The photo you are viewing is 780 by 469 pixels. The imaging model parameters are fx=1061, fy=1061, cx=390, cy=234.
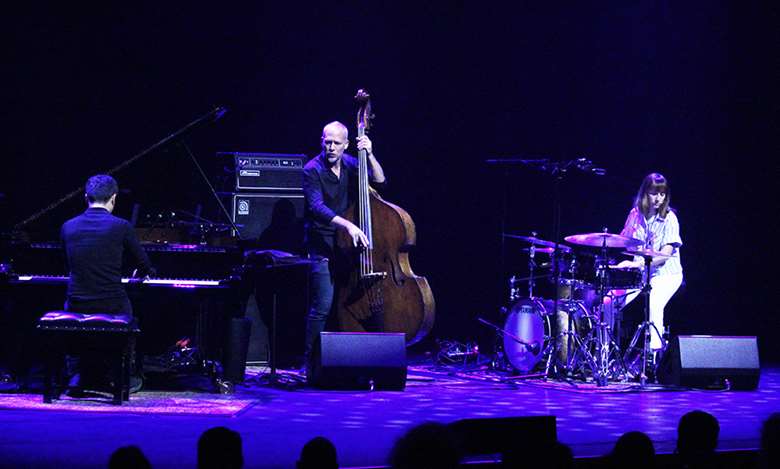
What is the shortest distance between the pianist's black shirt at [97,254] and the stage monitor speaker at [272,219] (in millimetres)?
2207

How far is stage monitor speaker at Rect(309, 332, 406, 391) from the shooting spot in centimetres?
730

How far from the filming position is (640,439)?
9.53ft

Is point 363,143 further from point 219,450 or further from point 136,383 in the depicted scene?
point 219,450

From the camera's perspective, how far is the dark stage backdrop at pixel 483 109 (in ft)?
29.2

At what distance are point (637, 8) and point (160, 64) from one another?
14.2 ft

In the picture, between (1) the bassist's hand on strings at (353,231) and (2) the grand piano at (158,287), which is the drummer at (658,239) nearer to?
(1) the bassist's hand on strings at (353,231)

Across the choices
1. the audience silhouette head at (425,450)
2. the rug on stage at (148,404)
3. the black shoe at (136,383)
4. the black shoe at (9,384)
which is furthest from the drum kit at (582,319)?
the audience silhouette head at (425,450)

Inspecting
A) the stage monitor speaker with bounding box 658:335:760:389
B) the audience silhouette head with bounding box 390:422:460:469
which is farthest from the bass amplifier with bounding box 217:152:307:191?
the audience silhouette head with bounding box 390:422:460:469

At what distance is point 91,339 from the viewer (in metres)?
6.33

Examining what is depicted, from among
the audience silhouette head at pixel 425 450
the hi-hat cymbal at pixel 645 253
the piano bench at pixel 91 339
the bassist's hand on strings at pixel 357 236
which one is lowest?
the audience silhouette head at pixel 425 450

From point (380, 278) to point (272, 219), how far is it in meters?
1.63

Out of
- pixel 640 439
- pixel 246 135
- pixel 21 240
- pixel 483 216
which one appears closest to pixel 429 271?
pixel 483 216

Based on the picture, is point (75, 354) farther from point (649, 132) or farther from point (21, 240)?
point (649, 132)

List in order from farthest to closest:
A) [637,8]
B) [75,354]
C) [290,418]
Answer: [637,8] → [75,354] → [290,418]
